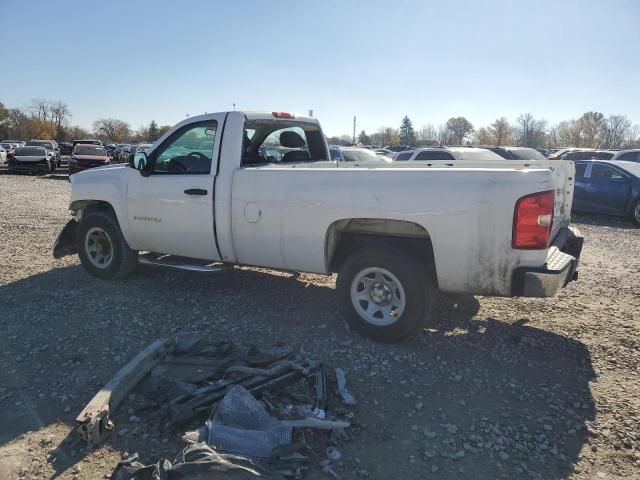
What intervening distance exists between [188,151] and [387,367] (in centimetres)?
329

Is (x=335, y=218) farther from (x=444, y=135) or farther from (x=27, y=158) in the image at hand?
(x=444, y=135)

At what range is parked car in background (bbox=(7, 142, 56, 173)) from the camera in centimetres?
2598

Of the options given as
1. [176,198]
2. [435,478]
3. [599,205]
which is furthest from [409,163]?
[599,205]

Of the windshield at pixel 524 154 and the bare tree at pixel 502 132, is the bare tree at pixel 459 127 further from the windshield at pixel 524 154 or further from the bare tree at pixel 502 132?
the windshield at pixel 524 154

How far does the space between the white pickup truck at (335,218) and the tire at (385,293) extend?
1cm

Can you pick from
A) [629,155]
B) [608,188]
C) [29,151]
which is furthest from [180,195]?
[29,151]

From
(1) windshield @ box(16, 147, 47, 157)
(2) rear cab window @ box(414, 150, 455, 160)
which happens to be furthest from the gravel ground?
(1) windshield @ box(16, 147, 47, 157)

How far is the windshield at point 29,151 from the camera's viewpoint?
1031 inches

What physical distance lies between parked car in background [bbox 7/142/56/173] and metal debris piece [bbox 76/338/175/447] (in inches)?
1047

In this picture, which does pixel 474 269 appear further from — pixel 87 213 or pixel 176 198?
pixel 87 213

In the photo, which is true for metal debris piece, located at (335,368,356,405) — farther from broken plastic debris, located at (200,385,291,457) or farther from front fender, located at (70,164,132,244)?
front fender, located at (70,164,132,244)

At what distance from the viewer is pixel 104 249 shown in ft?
20.4

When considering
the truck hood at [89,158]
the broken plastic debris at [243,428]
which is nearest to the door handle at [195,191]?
the broken plastic debris at [243,428]

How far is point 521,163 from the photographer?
5.05m
